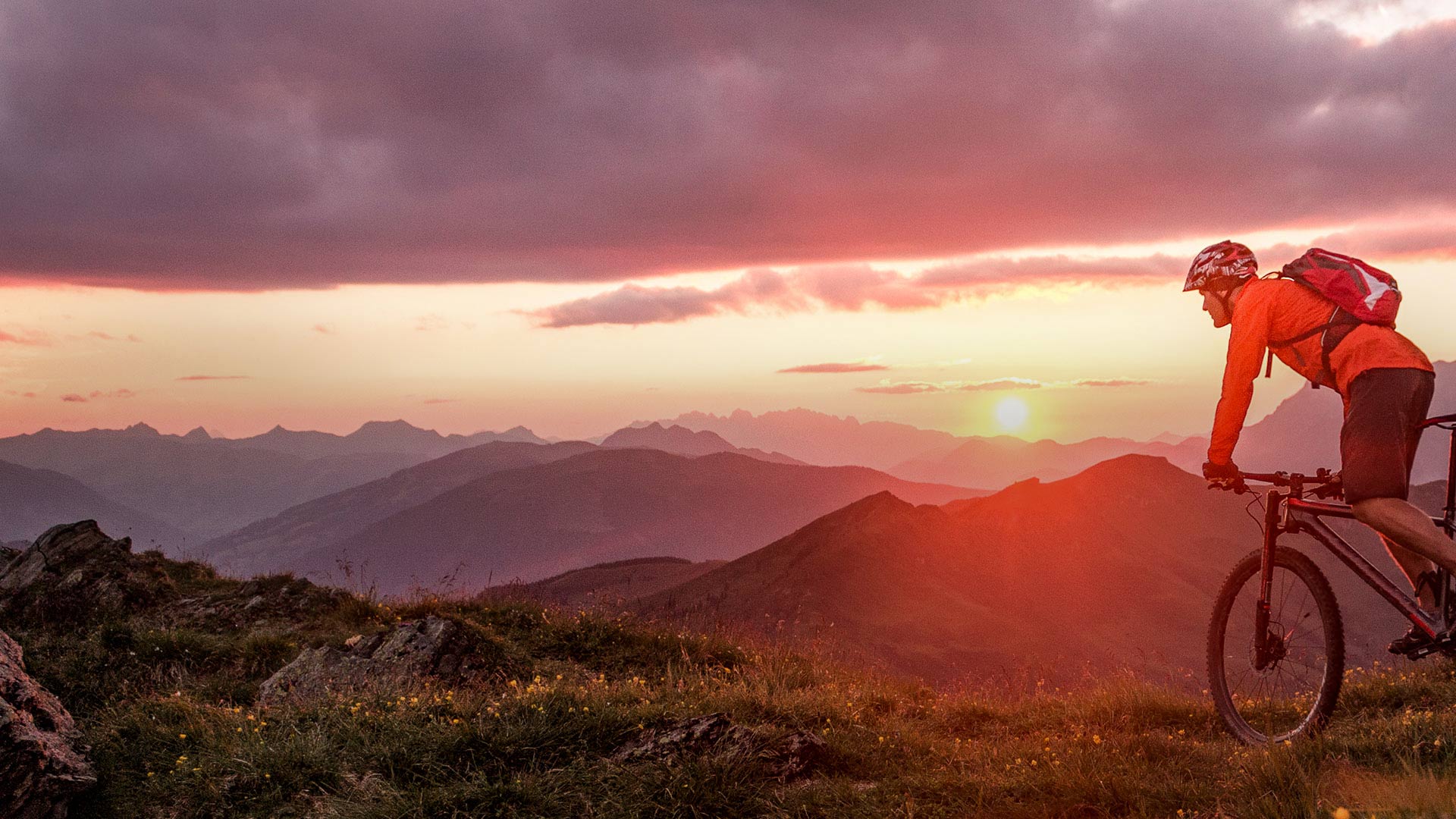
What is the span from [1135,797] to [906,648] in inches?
3758

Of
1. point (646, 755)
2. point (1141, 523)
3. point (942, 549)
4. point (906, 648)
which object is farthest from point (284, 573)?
point (1141, 523)

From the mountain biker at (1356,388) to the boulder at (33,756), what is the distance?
28.4 ft

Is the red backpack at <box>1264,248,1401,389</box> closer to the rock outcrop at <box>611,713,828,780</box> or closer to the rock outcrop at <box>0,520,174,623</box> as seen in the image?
the rock outcrop at <box>611,713,828,780</box>

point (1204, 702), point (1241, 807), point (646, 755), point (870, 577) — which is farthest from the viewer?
point (870, 577)

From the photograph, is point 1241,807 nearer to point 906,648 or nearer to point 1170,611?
point 906,648

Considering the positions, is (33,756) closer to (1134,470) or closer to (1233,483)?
(1233,483)

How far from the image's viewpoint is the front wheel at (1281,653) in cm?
562

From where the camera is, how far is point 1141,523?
472 feet

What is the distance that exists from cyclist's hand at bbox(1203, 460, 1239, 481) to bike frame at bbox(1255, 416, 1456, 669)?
364 millimetres

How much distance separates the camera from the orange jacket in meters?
5.30

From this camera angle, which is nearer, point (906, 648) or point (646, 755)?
point (646, 755)

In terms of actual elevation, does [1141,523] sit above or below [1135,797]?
below

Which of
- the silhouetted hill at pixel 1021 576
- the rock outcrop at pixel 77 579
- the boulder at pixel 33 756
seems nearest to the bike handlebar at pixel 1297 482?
the boulder at pixel 33 756

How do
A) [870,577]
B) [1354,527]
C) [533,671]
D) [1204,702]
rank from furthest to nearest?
[870,577] → [1354,527] → [533,671] → [1204,702]
